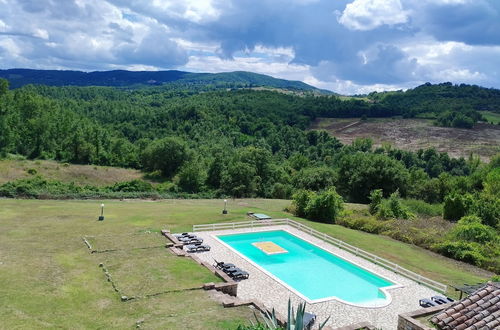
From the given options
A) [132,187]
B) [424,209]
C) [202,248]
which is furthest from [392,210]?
[132,187]

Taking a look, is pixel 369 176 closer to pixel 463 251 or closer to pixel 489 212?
pixel 489 212

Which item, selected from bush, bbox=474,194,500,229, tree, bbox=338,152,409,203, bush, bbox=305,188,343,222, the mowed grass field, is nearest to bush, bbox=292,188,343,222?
bush, bbox=305,188,343,222

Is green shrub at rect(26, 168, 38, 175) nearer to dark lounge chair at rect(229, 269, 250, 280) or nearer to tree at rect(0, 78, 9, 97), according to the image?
tree at rect(0, 78, 9, 97)

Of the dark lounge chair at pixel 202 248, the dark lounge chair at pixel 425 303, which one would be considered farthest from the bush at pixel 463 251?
the dark lounge chair at pixel 202 248

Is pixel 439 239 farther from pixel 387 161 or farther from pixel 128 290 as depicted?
pixel 387 161

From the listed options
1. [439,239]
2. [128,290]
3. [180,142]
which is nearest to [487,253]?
[439,239]

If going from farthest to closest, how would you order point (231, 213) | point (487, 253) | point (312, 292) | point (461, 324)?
point (231, 213), point (487, 253), point (312, 292), point (461, 324)
